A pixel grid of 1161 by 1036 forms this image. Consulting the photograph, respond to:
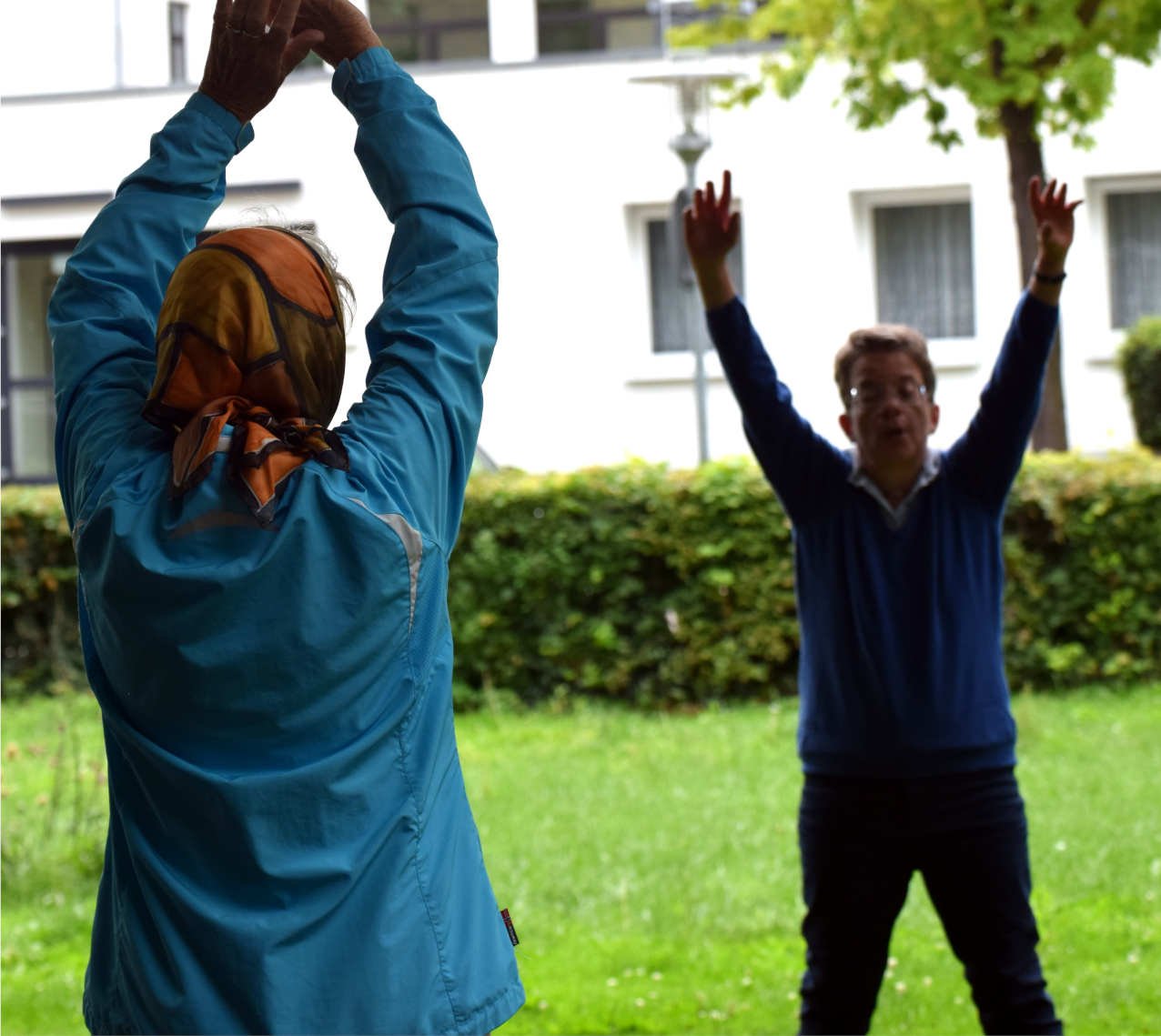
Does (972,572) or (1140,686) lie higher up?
(972,572)

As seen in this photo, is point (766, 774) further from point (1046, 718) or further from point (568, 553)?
point (568, 553)

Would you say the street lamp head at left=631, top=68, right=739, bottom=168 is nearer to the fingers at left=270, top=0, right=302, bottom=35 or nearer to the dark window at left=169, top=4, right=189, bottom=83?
the dark window at left=169, top=4, right=189, bottom=83

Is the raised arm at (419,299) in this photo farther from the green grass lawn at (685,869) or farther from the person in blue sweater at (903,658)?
the green grass lawn at (685,869)

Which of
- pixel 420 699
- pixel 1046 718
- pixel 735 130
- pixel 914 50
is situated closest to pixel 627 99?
pixel 735 130

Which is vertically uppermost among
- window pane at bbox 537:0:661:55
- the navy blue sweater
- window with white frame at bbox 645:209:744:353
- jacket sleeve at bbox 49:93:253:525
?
window pane at bbox 537:0:661:55

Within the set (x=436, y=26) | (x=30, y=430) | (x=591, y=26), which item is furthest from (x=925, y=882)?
(x=30, y=430)

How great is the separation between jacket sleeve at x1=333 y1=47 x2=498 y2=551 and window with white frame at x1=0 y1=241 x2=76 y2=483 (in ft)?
62.8

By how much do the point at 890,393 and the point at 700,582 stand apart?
647 cm

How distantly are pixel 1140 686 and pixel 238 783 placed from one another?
902 cm

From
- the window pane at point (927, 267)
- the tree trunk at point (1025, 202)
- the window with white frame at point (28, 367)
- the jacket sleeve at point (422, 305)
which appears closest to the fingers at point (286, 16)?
the jacket sleeve at point (422, 305)

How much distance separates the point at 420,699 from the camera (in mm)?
2082

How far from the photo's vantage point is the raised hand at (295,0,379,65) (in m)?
2.35

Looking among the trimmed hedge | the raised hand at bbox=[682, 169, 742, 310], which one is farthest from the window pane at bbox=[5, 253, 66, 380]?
the raised hand at bbox=[682, 169, 742, 310]

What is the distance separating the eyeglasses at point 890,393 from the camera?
3871 mm
